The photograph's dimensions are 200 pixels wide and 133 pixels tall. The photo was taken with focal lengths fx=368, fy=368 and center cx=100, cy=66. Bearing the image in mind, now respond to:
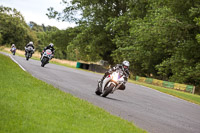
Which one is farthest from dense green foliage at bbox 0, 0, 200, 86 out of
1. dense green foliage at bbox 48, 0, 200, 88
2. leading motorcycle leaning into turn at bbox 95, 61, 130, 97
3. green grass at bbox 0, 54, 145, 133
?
green grass at bbox 0, 54, 145, 133

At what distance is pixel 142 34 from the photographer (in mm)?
39906

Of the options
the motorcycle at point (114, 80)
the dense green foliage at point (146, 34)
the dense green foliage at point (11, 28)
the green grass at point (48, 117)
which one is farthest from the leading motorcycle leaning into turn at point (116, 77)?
the dense green foliage at point (11, 28)

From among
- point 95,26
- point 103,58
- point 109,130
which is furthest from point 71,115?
point 103,58

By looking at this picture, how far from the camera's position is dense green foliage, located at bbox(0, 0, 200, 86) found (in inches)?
1431

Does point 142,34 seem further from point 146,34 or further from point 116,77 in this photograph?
point 116,77

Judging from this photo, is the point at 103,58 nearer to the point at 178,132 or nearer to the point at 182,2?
the point at 182,2

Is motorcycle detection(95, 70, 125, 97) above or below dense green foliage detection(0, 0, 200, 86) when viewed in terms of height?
below

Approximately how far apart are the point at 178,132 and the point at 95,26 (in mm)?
42910

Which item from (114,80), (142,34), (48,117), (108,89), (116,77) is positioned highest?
(142,34)

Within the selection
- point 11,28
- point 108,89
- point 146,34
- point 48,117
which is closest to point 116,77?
point 108,89

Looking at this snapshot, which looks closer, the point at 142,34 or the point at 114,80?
the point at 114,80

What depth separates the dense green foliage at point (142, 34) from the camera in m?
36.3

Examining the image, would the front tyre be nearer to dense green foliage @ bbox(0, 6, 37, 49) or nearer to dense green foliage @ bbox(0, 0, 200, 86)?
dense green foliage @ bbox(0, 0, 200, 86)

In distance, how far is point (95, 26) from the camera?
50531 millimetres
